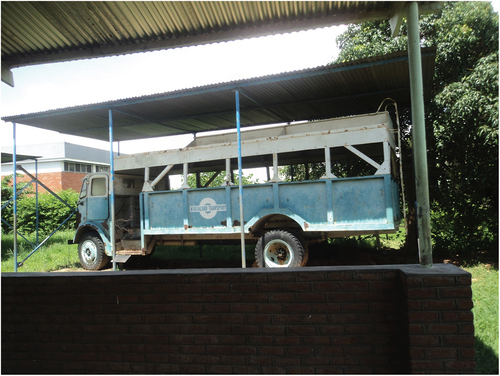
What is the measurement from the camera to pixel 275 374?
2.68 meters

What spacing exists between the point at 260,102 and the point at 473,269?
550 centimetres

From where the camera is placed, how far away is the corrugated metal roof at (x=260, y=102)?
6180 mm

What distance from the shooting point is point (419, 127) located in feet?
9.30

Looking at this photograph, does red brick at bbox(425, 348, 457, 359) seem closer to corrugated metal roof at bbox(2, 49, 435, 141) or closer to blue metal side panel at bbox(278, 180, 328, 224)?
blue metal side panel at bbox(278, 180, 328, 224)

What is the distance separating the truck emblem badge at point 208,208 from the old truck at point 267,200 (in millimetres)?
20

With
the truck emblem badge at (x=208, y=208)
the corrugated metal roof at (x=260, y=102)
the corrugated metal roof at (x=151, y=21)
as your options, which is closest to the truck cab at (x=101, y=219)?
the corrugated metal roof at (x=260, y=102)

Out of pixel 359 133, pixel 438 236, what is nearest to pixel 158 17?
pixel 359 133

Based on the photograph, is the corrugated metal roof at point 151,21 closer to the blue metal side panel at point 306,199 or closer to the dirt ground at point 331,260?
the blue metal side panel at point 306,199

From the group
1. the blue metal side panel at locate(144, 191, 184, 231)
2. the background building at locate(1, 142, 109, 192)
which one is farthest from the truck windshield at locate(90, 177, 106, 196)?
the background building at locate(1, 142, 109, 192)

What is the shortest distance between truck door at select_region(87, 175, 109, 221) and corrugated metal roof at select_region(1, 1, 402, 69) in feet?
17.6

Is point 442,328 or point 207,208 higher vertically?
point 207,208

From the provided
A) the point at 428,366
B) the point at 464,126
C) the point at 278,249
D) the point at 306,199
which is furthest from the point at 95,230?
the point at 464,126

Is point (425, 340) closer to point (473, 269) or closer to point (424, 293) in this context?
point (424, 293)

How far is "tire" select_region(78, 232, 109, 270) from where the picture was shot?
8625 mm
